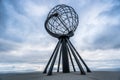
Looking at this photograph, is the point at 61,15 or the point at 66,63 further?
the point at 61,15

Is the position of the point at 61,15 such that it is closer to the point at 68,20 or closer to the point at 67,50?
the point at 68,20

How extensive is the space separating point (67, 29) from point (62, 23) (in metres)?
2.09

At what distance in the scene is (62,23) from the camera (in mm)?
37812

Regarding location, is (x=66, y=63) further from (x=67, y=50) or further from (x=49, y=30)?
(x=49, y=30)

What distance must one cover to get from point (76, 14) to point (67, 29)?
196 inches

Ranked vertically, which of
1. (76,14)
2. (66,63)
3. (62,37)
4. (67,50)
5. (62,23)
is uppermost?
(76,14)

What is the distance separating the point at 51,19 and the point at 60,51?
8.70 meters

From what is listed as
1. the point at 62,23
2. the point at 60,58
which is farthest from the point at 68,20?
the point at 60,58

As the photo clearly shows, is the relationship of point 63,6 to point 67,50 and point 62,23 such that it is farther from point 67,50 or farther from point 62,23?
point 67,50

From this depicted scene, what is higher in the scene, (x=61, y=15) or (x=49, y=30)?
(x=61, y=15)

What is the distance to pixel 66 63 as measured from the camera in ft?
118

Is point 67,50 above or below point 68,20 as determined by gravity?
below

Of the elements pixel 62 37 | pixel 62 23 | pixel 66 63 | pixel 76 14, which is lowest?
pixel 66 63

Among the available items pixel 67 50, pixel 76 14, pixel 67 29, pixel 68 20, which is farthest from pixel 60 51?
pixel 76 14
